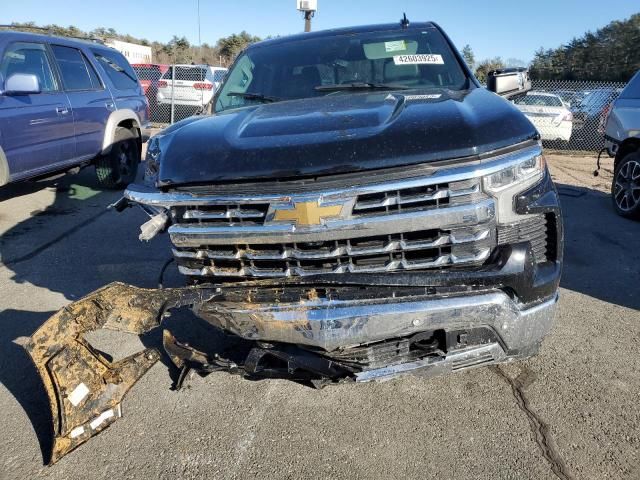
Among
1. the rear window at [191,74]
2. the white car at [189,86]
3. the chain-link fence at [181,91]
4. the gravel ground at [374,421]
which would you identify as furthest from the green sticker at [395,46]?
the rear window at [191,74]

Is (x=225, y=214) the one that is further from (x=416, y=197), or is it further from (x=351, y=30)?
(x=351, y=30)

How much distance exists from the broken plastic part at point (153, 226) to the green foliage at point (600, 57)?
36353 millimetres

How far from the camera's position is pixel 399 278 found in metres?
2.28

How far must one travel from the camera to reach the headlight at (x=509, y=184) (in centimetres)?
A: 231

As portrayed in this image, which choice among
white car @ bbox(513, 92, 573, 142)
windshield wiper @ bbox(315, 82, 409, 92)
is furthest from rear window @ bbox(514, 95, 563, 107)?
windshield wiper @ bbox(315, 82, 409, 92)

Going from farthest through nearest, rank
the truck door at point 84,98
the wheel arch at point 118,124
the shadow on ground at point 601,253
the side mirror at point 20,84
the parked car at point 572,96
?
the parked car at point 572,96, the wheel arch at point 118,124, the truck door at point 84,98, the side mirror at point 20,84, the shadow on ground at point 601,253

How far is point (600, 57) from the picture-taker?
35.3m

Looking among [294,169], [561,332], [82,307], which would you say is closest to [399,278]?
[294,169]

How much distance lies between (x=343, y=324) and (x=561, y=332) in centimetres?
210

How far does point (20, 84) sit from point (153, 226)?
4.09 meters

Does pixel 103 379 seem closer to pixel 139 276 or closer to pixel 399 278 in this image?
pixel 399 278

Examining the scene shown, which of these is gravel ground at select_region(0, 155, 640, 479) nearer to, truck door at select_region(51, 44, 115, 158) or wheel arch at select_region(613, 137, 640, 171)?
wheel arch at select_region(613, 137, 640, 171)

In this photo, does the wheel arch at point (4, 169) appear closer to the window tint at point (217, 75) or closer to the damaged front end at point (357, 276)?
the damaged front end at point (357, 276)

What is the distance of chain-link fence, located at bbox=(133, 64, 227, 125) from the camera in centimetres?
1521
